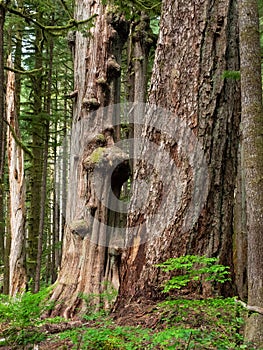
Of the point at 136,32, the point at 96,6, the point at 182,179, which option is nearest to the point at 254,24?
the point at 182,179

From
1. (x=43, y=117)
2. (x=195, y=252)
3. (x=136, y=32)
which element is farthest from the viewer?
(x=43, y=117)

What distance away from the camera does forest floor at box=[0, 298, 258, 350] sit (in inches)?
124

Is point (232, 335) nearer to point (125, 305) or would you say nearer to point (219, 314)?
point (219, 314)

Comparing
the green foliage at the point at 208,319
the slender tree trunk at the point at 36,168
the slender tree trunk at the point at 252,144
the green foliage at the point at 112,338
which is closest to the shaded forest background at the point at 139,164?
the slender tree trunk at the point at 252,144

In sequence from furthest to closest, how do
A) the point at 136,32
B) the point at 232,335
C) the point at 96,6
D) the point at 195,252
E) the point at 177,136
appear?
the point at 136,32 → the point at 96,6 → the point at 177,136 → the point at 195,252 → the point at 232,335

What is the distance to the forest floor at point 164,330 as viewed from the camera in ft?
10.4

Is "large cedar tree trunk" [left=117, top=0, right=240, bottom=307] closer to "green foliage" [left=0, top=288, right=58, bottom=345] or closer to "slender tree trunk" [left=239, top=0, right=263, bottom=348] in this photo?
"slender tree trunk" [left=239, top=0, right=263, bottom=348]

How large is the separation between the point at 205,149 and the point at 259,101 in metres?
0.82

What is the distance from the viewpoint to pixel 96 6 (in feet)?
22.9

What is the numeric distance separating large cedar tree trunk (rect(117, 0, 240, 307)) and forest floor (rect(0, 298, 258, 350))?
365mm

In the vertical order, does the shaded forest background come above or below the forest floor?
above

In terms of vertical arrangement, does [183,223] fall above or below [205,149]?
below

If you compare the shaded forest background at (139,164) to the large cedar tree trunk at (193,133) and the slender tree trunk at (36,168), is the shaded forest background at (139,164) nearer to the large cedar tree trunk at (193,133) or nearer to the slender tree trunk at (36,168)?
the large cedar tree trunk at (193,133)

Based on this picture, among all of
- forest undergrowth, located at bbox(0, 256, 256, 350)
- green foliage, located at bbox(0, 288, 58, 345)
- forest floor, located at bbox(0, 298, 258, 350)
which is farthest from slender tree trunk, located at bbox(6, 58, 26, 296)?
forest floor, located at bbox(0, 298, 258, 350)
